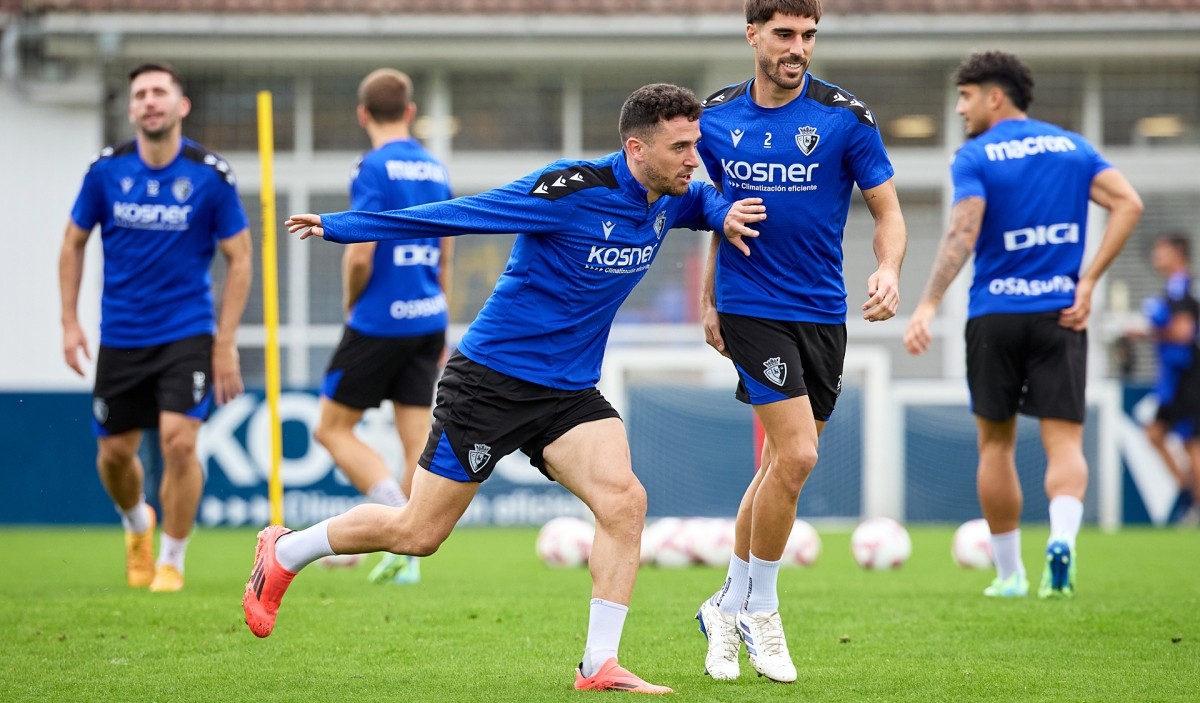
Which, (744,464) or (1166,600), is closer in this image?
(1166,600)

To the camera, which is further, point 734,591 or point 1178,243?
point 1178,243

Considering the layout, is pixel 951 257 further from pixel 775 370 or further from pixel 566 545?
pixel 566 545

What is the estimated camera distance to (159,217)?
7820 millimetres

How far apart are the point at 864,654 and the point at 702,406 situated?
836 centimetres

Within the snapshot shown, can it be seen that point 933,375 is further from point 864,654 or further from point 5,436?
point 864,654

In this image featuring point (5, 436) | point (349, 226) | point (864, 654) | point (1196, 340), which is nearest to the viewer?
point (349, 226)

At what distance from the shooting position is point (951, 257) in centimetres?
725

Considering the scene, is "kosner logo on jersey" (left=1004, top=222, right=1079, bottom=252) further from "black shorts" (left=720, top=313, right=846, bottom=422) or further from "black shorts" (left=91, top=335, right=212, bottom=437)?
"black shorts" (left=91, top=335, right=212, bottom=437)

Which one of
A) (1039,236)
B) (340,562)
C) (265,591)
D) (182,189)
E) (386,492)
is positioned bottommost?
(340,562)

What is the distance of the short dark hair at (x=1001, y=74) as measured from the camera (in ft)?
24.7

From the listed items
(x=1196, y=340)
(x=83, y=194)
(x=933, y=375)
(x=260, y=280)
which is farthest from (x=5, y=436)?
(x=1196, y=340)

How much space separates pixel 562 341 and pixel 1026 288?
323 centimetres

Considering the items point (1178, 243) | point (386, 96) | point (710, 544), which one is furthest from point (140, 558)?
point (1178, 243)

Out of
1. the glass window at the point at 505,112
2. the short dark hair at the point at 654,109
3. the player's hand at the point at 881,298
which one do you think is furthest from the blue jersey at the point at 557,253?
the glass window at the point at 505,112
